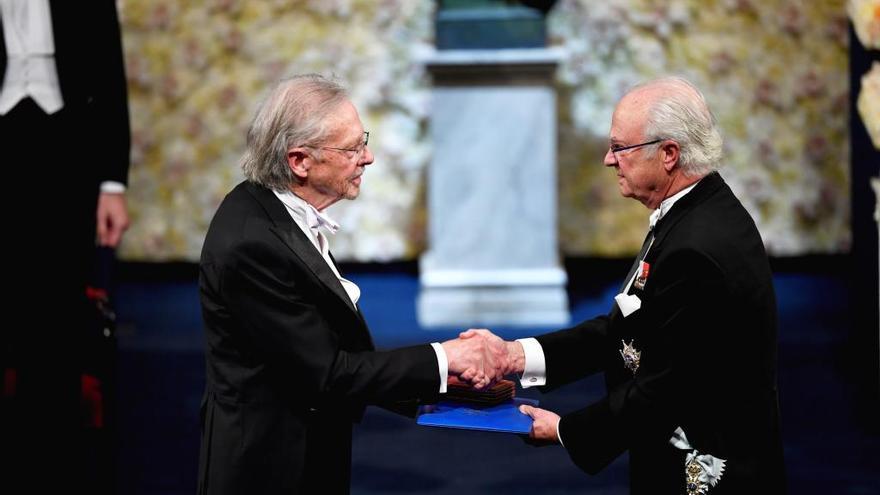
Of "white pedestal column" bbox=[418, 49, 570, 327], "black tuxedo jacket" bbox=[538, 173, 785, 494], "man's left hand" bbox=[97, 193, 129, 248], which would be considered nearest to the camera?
"black tuxedo jacket" bbox=[538, 173, 785, 494]

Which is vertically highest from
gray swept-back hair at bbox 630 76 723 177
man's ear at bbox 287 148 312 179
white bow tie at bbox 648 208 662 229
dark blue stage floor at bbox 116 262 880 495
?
gray swept-back hair at bbox 630 76 723 177

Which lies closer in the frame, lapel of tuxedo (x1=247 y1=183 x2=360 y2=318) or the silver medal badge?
lapel of tuxedo (x1=247 y1=183 x2=360 y2=318)

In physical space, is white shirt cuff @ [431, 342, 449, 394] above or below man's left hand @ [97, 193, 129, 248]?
below

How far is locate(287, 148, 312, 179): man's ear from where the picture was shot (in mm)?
2488

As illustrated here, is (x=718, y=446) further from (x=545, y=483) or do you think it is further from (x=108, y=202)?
(x=108, y=202)

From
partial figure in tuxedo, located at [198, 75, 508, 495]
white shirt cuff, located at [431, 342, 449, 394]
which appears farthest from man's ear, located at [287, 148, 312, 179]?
white shirt cuff, located at [431, 342, 449, 394]

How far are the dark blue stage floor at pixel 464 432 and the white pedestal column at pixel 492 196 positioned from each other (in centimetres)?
19

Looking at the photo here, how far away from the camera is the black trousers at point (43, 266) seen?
12.1 feet

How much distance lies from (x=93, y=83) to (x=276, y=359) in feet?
5.72

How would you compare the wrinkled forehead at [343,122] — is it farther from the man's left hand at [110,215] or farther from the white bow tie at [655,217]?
the man's left hand at [110,215]

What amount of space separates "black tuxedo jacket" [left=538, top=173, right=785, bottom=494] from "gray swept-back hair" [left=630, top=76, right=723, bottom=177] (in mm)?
53

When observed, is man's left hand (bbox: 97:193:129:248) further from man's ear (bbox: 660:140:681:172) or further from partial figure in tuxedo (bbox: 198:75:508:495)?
man's ear (bbox: 660:140:681:172)

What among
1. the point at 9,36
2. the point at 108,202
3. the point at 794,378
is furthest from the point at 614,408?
the point at 794,378

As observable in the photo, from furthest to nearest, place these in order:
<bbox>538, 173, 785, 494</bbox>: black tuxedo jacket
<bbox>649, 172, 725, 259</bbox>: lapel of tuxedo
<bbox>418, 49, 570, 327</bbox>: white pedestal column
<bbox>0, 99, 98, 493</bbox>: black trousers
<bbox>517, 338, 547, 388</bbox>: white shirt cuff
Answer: <bbox>418, 49, 570, 327</bbox>: white pedestal column
<bbox>0, 99, 98, 493</bbox>: black trousers
<bbox>517, 338, 547, 388</bbox>: white shirt cuff
<bbox>649, 172, 725, 259</bbox>: lapel of tuxedo
<bbox>538, 173, 785, 494</bbox>: black tuxedo jacket
